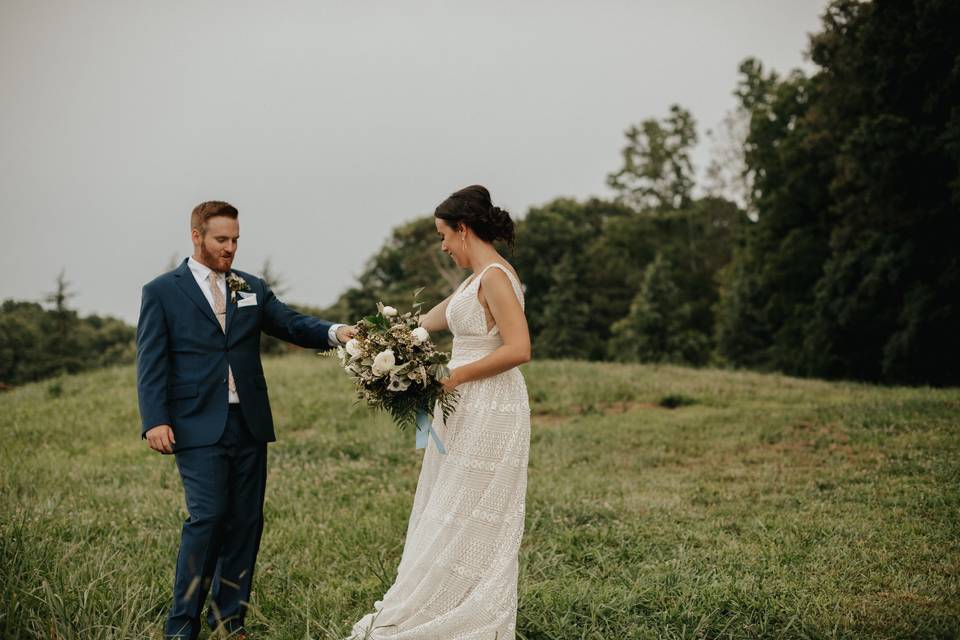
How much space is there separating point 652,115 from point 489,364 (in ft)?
158

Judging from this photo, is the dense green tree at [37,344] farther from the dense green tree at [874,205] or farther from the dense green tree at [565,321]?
the dense green tree at [874,205]

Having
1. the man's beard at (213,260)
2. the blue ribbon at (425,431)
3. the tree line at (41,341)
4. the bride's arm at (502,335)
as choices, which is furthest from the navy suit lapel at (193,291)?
the tree line at (41,341)

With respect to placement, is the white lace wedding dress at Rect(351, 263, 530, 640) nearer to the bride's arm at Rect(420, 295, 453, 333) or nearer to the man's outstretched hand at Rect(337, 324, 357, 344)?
the bride's arm at Rect(420, 295, 453, 333)

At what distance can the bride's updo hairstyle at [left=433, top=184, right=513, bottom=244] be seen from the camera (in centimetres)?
424

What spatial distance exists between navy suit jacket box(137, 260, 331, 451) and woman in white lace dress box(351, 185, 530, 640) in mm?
1245

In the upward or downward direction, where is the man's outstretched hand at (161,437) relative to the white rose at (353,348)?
downward

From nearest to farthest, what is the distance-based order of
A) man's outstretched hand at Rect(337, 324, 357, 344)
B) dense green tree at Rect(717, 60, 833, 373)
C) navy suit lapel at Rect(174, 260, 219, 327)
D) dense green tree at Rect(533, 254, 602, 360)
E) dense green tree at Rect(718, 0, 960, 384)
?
navy suit lapel at Rect(174, 260, 219, 327)
man's outstretched hand at Rect(337, 324, 357, 344)
dense green tree at Rect(718, 0, 960, 384)
dense green tree at Rect(717, 60, 833, 373)
dense green tree at Rect(533, 254, 602, 360)

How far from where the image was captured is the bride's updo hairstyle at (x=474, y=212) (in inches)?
167

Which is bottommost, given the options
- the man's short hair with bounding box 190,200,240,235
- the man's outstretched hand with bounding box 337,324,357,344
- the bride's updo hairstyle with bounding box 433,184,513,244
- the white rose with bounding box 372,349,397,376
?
the white rose with bounding box 372,349,397,376

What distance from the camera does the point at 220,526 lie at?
439 centimetres

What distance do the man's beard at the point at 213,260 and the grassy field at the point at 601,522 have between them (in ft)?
6.59

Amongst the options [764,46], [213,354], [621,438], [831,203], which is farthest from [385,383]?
[764,46]

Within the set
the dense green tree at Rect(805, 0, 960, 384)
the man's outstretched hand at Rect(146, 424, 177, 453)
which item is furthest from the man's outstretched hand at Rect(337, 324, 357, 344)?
the dense green tree at Rect(805, 0, 960, 384)

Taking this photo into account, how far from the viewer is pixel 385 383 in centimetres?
395
